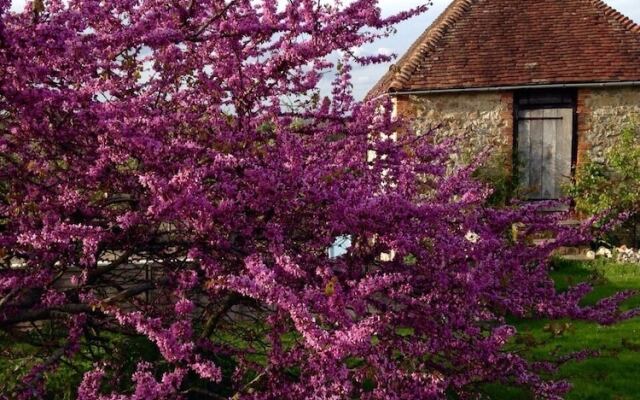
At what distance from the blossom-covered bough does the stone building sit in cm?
1038

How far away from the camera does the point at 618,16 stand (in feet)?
51.6

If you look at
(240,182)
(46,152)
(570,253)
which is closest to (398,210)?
(240,182)

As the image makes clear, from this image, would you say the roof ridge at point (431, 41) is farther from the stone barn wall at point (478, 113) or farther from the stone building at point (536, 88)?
the stone barn wall at point (478, 113)

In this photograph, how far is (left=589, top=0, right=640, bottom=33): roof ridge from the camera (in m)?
15.4

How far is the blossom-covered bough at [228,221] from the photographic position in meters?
3.32

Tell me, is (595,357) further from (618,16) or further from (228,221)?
(618,16)

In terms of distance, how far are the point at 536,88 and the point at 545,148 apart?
119 centimetres

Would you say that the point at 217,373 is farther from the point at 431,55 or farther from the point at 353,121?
the point at 431,55

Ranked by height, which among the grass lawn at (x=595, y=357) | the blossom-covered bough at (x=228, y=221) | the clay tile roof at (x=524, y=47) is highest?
the clay tile roof at (x=524, y=47)

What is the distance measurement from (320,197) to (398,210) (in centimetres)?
36

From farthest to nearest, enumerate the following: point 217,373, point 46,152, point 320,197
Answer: point 46,152
point 320,197
point 217,373

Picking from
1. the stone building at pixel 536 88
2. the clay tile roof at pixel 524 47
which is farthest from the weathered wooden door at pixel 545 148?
the clay tile roof at pixel 524 47

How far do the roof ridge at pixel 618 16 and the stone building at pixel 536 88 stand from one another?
3 centimetres

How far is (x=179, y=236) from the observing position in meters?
4.04
